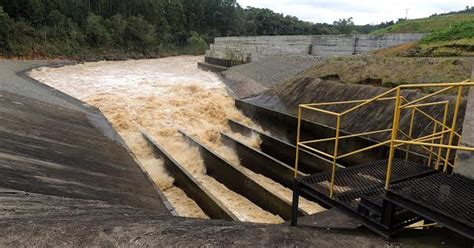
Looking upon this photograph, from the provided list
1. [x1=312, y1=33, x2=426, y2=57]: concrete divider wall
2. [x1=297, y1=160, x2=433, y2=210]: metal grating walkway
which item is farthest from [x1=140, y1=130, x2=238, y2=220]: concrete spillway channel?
[x1=312, y1=33, x2=426, y2=57]: concrete divider wall

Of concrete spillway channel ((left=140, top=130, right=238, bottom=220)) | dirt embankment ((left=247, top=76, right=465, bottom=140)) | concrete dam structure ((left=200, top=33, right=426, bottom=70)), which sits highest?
concrete dam structure ((left=200, top=33, right=426, bottom=70))

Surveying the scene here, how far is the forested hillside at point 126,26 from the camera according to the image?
127 ft

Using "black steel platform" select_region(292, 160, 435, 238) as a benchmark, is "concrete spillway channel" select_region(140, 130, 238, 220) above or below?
below

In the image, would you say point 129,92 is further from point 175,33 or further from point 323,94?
point 175,33

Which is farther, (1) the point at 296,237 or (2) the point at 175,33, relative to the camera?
(2) the point at 175,33

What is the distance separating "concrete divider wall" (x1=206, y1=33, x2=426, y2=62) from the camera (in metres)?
19.0

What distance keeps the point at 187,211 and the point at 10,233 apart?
515 centimetres

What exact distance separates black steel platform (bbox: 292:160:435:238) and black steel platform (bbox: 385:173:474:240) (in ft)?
0.60

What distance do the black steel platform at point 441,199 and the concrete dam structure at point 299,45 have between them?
651 inches

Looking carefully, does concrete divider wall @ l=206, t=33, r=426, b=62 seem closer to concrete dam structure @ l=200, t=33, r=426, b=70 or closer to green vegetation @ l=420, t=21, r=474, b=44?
concrete dam structure @ l=200, t=33, r=426, b=70

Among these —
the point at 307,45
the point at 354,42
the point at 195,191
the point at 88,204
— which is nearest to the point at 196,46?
the point at 307,45

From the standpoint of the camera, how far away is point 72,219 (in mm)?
3855

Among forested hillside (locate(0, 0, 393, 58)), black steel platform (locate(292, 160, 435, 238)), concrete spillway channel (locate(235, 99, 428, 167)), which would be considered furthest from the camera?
forested hillside (locate(0, 0, 393, 58))

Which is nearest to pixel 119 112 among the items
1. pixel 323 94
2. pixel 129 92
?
pixel 129 92
